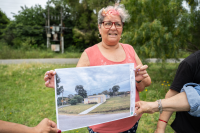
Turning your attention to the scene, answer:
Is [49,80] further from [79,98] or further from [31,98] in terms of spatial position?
[31,98]

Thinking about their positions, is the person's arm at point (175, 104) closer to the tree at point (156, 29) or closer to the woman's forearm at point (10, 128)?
the woman's forearm at point (10, 128)

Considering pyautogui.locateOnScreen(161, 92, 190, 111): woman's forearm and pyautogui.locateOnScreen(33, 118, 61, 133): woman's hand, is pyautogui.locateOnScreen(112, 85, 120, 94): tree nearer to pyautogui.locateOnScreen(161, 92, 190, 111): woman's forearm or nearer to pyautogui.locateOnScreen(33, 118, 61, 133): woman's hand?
pyautogui.locateOnScreen(161, 92, 190, 111): woman's forearm

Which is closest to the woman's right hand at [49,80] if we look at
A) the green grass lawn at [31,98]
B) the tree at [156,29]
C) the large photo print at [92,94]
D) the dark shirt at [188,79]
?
the large photo print at [92,94]

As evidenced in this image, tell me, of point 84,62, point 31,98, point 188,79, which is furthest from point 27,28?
point 188,79

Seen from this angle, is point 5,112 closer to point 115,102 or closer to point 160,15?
point 115,102

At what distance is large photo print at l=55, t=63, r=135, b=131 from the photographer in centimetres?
119

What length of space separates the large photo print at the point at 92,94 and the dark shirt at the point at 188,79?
41cm

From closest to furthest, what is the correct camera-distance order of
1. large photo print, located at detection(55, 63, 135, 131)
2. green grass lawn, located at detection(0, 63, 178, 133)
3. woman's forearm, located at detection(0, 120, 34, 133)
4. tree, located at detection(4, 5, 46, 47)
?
woman's forearm, located at detection(0, 120, 34, 133) → large photo print, located at detection(55, 63, 135, 131) → green grass lawn, located at detection(0, 63, 178, 133) → tree, located at detection(4, 5, 46, 47)

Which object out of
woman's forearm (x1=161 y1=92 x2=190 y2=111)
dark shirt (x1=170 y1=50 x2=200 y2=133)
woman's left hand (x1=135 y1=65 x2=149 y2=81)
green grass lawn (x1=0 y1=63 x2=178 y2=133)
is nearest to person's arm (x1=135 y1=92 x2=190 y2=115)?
woman's forearm (x1=161 y1=92 x2=190 y2=111)

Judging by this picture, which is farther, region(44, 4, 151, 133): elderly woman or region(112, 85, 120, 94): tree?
region(44, 4, 151, 133): elderly woman

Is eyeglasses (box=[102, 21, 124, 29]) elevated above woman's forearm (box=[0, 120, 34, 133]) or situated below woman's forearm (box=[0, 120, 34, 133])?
above

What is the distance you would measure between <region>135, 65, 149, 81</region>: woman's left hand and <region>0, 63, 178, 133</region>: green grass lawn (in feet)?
7.00

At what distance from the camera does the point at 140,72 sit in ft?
4.58

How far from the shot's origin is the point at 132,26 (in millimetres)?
5703
